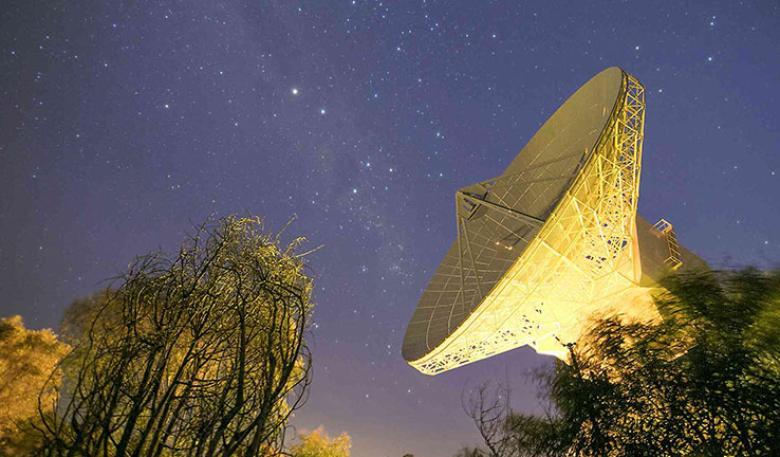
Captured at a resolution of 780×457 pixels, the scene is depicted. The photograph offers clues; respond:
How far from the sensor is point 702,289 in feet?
28.1

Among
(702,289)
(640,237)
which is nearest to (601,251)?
(640,237)

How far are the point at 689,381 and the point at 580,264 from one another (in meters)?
6.54

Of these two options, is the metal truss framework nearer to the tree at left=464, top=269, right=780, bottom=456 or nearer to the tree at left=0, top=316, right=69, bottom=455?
the tree at left=464, top=269, right=780, bottom=456

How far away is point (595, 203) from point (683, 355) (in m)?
5.71

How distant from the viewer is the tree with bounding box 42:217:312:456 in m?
1.96

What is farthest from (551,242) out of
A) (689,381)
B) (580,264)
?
(689,381)

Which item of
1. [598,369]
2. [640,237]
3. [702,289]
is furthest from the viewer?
[640,237]

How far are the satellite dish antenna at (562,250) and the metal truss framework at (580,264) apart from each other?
34 mm

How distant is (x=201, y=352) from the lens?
7.54ft

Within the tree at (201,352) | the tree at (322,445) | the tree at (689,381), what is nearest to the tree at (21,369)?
the tree at (322,445)

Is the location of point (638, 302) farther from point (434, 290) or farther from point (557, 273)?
point (434, 290)

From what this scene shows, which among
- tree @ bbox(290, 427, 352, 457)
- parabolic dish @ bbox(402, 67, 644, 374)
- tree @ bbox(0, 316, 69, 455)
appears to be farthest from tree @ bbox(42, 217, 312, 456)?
tree @ bbox(290, 427, 352, 457)

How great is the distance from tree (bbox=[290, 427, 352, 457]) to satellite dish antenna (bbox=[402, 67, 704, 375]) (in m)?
12.6

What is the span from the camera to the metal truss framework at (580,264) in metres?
12.1
